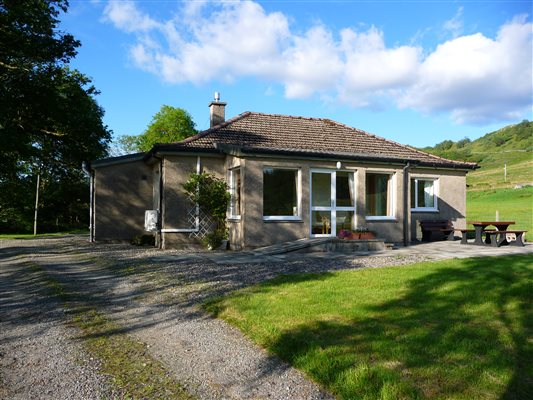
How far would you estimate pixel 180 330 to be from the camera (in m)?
5.09

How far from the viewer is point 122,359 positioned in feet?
13.5

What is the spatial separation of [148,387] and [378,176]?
13.3 m

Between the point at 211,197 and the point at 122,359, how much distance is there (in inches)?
407

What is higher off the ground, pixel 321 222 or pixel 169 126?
pixel 169 126

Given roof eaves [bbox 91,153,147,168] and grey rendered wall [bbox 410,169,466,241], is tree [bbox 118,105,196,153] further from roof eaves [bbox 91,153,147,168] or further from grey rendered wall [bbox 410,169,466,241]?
grey rendered wall [bbox 410,169,466,241]

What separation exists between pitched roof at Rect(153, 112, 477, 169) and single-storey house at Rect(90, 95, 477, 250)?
42 millimetres

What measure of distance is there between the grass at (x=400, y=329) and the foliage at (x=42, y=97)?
12435 mm

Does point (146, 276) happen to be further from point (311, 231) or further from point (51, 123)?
point (51, 123)

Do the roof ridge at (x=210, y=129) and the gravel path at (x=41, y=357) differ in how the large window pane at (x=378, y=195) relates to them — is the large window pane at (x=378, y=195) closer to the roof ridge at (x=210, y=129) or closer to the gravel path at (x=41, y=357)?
the roof ridge at (x=210, y=129)

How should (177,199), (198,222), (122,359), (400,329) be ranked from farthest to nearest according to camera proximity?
(198,222)
(177,199)
(400,329)
(122,359)

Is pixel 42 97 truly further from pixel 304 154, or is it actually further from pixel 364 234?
pixel 364 234

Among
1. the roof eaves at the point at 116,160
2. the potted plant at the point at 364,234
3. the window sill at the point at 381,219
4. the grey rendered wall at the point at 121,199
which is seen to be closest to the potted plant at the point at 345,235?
the potted plant at the point at 364,234

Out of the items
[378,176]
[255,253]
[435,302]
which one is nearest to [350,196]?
[378,176]

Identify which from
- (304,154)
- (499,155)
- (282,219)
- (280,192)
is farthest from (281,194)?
(499,155)
